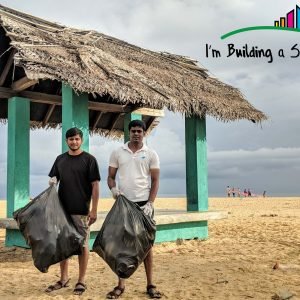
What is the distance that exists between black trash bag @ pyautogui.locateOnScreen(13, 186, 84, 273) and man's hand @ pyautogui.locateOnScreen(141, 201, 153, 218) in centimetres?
75

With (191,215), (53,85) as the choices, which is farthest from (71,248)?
(53,85)

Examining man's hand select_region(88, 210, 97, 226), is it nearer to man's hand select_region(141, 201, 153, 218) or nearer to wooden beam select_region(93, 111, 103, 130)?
man's hand select_region(141, 201, 153, 218)

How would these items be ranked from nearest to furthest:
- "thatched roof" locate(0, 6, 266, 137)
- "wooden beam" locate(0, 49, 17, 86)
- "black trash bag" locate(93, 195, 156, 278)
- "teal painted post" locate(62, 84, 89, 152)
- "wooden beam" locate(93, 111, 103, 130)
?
1. "black trash bag" locate(93, 195, 156, 278)
2. "thatched roof" locate(0, 6, 266, 137)
3. "teal painted post" locate(62, 84, 89, 152)
4. "wooden beam" locate(0, 49, 17, 86)
5. "wooden beam" locate(93, 111, 103, 130)

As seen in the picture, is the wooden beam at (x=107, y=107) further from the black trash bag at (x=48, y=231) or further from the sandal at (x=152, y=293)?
the sandal at (x=152, y=293)

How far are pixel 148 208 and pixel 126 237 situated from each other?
0.38m

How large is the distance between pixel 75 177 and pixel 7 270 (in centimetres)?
244

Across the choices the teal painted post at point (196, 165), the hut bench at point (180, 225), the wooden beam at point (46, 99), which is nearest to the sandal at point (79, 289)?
the hut bench at point (180, 225)

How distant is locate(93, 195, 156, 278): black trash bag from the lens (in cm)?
420

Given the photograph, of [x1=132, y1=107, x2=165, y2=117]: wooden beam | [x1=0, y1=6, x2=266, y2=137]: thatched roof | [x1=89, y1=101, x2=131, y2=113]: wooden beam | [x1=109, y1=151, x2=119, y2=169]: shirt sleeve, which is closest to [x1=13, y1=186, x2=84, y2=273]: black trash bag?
[x1=109, y1=151, x2=119, y2=169]: shirt sleeve

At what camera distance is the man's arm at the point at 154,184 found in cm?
448

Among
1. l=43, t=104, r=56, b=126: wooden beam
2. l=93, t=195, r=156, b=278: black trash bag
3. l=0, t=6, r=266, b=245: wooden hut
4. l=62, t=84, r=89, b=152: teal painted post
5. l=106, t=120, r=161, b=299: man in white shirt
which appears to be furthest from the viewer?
l=43, t=104, r=56, b=126: wooden beam

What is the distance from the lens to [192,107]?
8.57m

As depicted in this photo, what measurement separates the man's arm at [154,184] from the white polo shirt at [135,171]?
0.13 feet

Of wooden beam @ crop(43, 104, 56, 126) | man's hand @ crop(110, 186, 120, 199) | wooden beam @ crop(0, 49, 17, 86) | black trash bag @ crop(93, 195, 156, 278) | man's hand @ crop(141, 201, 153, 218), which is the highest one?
wooden beam @ crop(0, 49, 17, 86)
